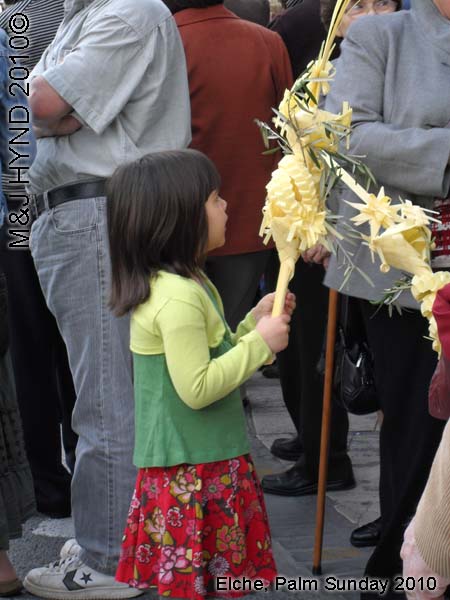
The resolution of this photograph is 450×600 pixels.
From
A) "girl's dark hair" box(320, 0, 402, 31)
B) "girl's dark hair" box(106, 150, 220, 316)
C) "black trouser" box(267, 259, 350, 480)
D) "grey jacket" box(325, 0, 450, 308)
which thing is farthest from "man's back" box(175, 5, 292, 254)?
"girl's dark hair" box(106, 150, 220, 316)

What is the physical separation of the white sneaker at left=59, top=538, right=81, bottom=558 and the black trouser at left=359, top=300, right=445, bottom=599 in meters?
1.01

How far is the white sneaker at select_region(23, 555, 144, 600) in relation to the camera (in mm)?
3926

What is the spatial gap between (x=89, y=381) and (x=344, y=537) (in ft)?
3.90

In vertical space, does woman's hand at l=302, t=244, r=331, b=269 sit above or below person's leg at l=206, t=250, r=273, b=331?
Answer: above

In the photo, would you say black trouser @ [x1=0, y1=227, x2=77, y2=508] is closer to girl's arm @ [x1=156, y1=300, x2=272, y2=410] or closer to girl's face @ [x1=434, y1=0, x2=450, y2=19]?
girl's arm @ [x1=156, y1=300, x2=272, y2=410]

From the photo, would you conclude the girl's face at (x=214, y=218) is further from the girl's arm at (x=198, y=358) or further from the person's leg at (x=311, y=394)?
the person's leg at (x=311, y=394)

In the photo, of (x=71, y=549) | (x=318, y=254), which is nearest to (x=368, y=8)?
(x=318, y=254)

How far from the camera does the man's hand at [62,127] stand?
3.79m

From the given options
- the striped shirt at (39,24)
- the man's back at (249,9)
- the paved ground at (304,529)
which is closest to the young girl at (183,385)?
the paved ground at (304,529)

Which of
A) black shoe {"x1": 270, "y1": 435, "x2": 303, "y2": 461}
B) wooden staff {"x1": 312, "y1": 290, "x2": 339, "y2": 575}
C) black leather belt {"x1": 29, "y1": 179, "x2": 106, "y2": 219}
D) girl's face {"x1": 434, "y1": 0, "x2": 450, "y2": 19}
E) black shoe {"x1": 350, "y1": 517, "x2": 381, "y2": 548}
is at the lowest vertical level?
black shoe {"x1": 270, "y1": 435, "x2": 303, "y2": 461}

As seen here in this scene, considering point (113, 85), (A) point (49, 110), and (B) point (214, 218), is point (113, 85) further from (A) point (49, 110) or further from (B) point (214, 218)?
(B) point (214, 218)

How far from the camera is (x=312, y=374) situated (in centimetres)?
484

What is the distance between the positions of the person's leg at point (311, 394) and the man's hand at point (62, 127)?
4.40 ft

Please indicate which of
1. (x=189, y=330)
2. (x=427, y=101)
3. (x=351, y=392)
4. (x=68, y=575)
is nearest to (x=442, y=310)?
(x=189, y=330)
